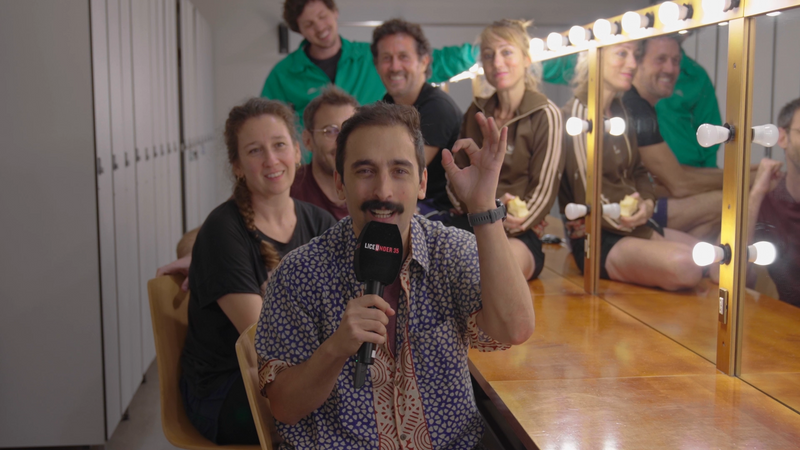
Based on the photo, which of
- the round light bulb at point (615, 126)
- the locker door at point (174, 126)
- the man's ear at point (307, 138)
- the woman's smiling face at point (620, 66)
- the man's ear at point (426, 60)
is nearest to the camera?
the woman's smiling face at point (620, 66)

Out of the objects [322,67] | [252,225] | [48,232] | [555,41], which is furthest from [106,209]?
[555,41]

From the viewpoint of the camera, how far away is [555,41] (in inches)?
94.1

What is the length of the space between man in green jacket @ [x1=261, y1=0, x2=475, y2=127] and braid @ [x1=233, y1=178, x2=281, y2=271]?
1.75m

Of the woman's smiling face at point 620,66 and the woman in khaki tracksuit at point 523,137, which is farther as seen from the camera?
the woman in khaki tracksuit at point 523,137

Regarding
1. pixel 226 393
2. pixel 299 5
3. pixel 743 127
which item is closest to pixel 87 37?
pixel 299 5

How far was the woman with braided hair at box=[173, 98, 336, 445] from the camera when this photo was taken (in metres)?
1.61

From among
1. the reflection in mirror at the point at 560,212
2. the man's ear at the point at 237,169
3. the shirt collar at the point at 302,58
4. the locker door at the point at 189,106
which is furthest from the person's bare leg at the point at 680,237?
the locker door at the point at 189,106

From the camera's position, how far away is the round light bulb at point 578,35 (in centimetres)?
221

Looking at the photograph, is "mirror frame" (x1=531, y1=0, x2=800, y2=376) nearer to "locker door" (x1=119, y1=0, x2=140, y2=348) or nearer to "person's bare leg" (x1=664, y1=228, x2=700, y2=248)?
"person's bare leg" (x1=664, y1=228, x2=700, y2=248)

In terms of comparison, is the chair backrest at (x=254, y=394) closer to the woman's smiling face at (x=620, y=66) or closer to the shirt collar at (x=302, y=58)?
the woman's smiling face at (x=620, y=66)

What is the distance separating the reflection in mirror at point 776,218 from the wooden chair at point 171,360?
42.9 inches

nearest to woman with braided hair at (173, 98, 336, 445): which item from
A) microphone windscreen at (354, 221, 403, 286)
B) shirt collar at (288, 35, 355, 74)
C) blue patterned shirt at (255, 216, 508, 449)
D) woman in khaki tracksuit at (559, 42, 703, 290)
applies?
blue patterned shirt at (255, 216, 508, 449)

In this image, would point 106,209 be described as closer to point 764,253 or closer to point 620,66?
point 620,66

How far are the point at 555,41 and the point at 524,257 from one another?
2.40ft
